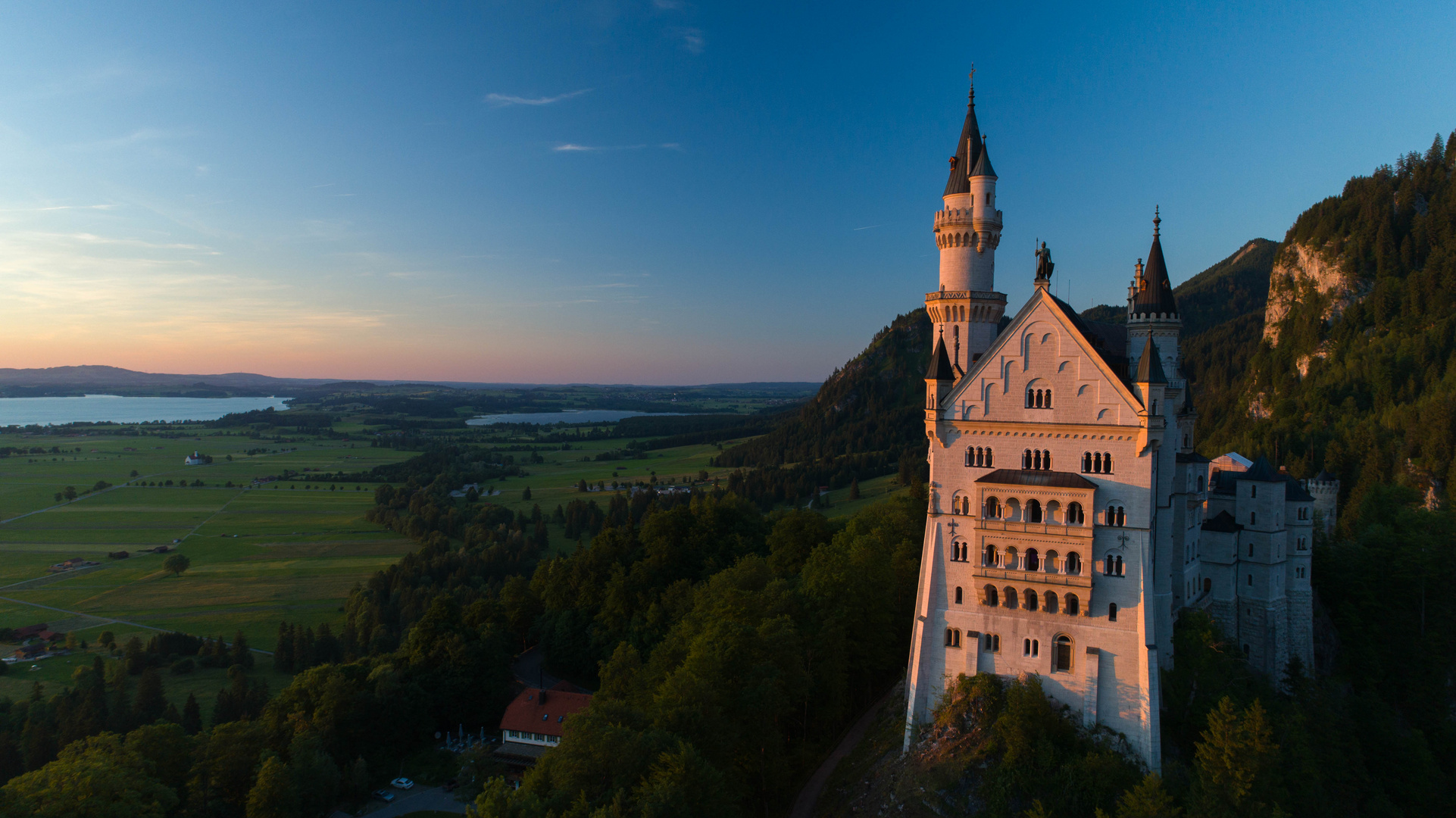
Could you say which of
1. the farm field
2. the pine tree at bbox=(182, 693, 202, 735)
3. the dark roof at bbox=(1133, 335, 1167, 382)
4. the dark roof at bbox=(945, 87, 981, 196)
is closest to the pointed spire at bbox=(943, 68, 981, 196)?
the dark roof at bbox=(945, 87, 981, 196)

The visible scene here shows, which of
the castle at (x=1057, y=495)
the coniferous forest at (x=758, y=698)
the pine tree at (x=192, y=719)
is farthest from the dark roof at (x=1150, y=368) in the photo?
the pine tree at (x=192, y=719)

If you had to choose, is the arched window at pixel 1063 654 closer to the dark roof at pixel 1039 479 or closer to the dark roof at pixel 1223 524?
the dark roof at pixel 1039 479

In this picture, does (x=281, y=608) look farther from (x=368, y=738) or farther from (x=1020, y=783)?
(x=1020, y=783)

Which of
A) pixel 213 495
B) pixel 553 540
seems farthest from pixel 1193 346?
pixel 213 495

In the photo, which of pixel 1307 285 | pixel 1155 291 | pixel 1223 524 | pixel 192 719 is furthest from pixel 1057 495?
pixel 1307 285

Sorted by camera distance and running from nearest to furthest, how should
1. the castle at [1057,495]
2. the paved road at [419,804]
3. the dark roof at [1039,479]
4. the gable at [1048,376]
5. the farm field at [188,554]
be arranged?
the castle at [1057,495], the gable at [1048,376], the dark roof at [1039,479], the paved road at [419,804], the farm field at [188,554]
